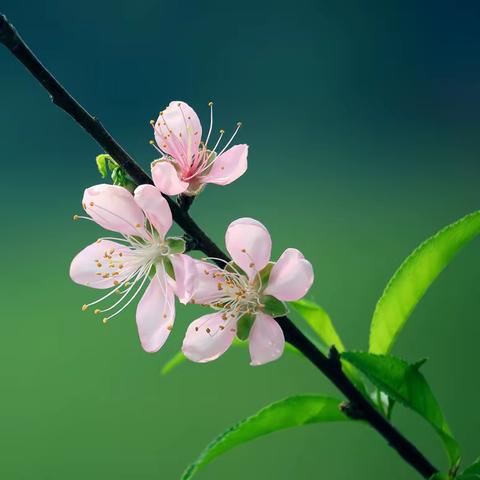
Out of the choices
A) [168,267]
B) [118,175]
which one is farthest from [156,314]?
[118,175]

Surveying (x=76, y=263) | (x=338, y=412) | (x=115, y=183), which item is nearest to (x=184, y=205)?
(x=115, y=183)

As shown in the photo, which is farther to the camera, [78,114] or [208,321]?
[208,321]

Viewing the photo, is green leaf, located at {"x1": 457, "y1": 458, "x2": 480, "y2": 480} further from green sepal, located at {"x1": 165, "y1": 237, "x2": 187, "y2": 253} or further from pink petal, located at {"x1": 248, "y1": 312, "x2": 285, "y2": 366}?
green sepal, located at {"x1": 165, "y1": 237, "x2": 187, "y2": 253}

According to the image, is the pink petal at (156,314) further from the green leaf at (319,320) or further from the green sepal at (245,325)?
the green leaf at (319,320)

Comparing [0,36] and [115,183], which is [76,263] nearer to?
[115,183]

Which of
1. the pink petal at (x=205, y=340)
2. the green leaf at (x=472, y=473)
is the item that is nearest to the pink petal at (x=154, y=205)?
the pink petal at (x=205, y=340)

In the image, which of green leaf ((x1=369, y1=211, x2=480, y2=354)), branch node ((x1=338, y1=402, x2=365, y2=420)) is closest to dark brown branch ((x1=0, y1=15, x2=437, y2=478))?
branch node ((x1=338, y1=402, x2=365, y2=420))
